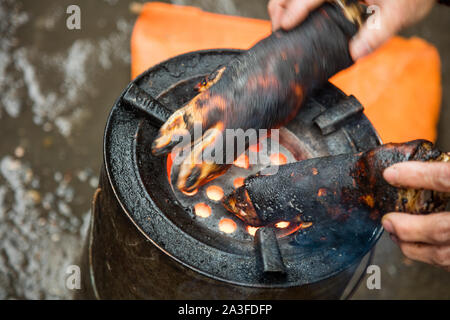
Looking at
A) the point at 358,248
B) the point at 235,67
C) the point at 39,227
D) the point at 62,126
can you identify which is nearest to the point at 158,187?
the point at 235,67

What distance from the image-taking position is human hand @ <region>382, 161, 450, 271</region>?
126 cm

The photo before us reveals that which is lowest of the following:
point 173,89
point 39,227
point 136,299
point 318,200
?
point 39,227

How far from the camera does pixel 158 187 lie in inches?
67.5

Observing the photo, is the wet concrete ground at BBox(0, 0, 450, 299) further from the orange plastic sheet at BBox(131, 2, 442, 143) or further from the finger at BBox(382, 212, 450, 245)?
the finger at BBox(382, 212, 450, 245)

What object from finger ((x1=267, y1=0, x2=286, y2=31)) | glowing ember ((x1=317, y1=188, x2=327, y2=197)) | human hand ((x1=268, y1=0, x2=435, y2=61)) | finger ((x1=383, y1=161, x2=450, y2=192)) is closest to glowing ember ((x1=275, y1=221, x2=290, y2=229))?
glowing ember ((x1=317, y1=188, x2=327, y2=197))

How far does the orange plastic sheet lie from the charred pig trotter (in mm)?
2134

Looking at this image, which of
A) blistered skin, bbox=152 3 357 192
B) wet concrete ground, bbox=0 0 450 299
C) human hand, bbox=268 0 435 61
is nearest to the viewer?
blistered skin, bbox=152 3 357 192

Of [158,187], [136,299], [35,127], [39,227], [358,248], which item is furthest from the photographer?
[35,127]

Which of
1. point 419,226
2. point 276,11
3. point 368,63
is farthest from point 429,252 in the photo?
point 368,63

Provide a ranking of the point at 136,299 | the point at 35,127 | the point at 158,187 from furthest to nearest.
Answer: the point at 35,127, the point at 136,299, the point at 158,187

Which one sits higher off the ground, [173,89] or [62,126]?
[173,89]

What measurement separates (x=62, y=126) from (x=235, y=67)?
237 cm
